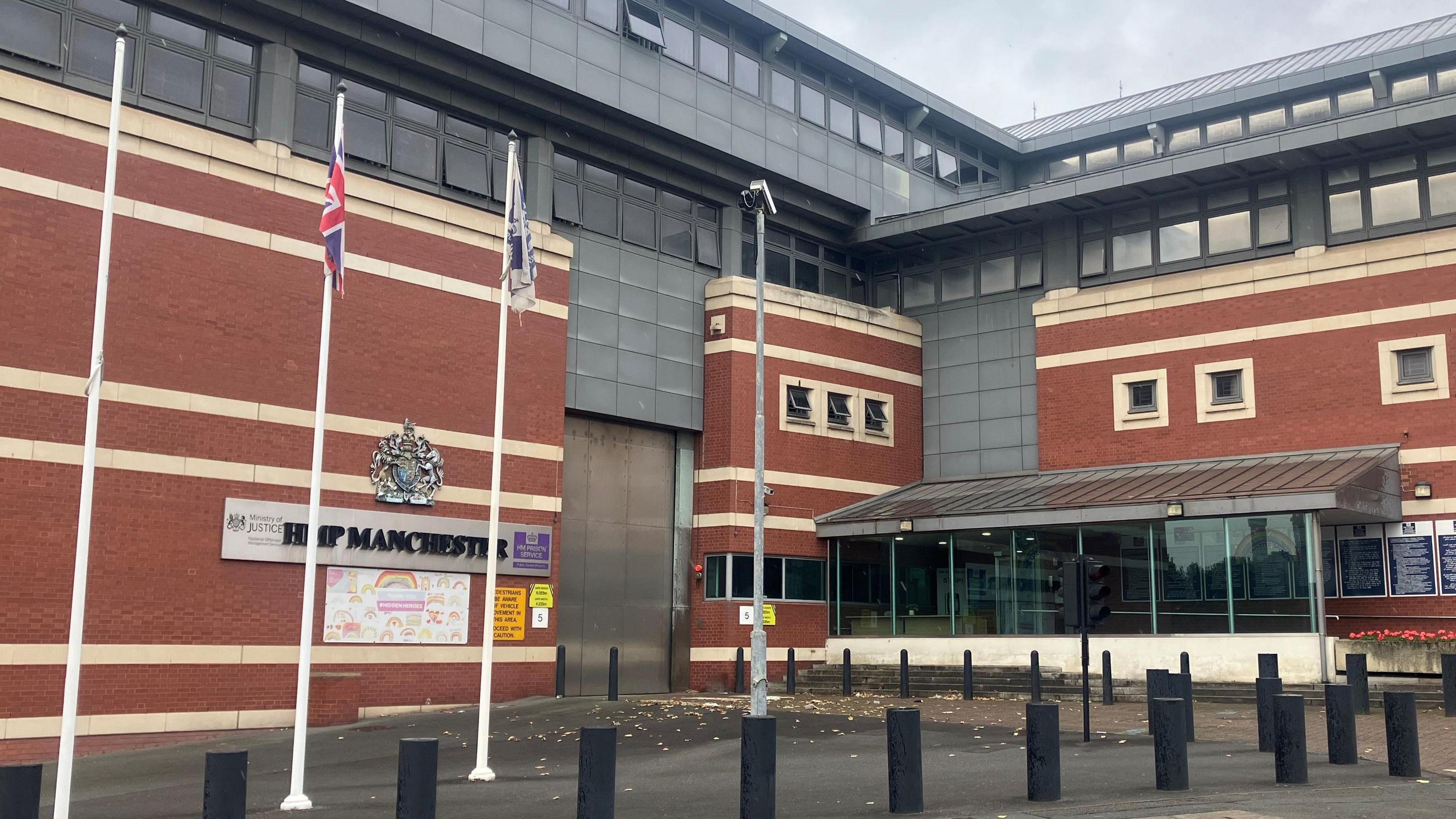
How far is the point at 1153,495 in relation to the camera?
28.0m

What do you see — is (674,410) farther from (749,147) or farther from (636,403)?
(749,147)

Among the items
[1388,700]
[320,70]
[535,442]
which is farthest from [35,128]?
[1388,700]

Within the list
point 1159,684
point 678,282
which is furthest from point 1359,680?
point 678,282

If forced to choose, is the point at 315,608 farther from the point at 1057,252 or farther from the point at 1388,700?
the point at 1057,252

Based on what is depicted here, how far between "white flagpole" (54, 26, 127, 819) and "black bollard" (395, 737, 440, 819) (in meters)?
3.10

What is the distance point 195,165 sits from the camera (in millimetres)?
22609

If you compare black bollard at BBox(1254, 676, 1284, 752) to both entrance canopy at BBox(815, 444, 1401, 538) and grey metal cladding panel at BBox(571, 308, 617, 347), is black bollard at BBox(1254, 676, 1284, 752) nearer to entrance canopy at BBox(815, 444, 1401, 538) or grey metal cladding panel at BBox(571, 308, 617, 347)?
entrance canopy at BBox(815, 444, 1401, 538)

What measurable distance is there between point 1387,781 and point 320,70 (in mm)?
21313

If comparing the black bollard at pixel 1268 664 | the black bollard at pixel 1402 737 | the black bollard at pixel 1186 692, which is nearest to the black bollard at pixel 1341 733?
the black bollard at pixel 1402 737

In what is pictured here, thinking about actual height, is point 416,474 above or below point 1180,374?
below

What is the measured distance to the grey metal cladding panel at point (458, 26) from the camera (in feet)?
84.5

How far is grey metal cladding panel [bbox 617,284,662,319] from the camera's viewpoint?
30.1 m

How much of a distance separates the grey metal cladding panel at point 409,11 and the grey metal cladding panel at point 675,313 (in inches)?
334

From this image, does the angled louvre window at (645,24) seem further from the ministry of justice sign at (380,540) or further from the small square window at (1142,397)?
the small square window at (1142,397)
